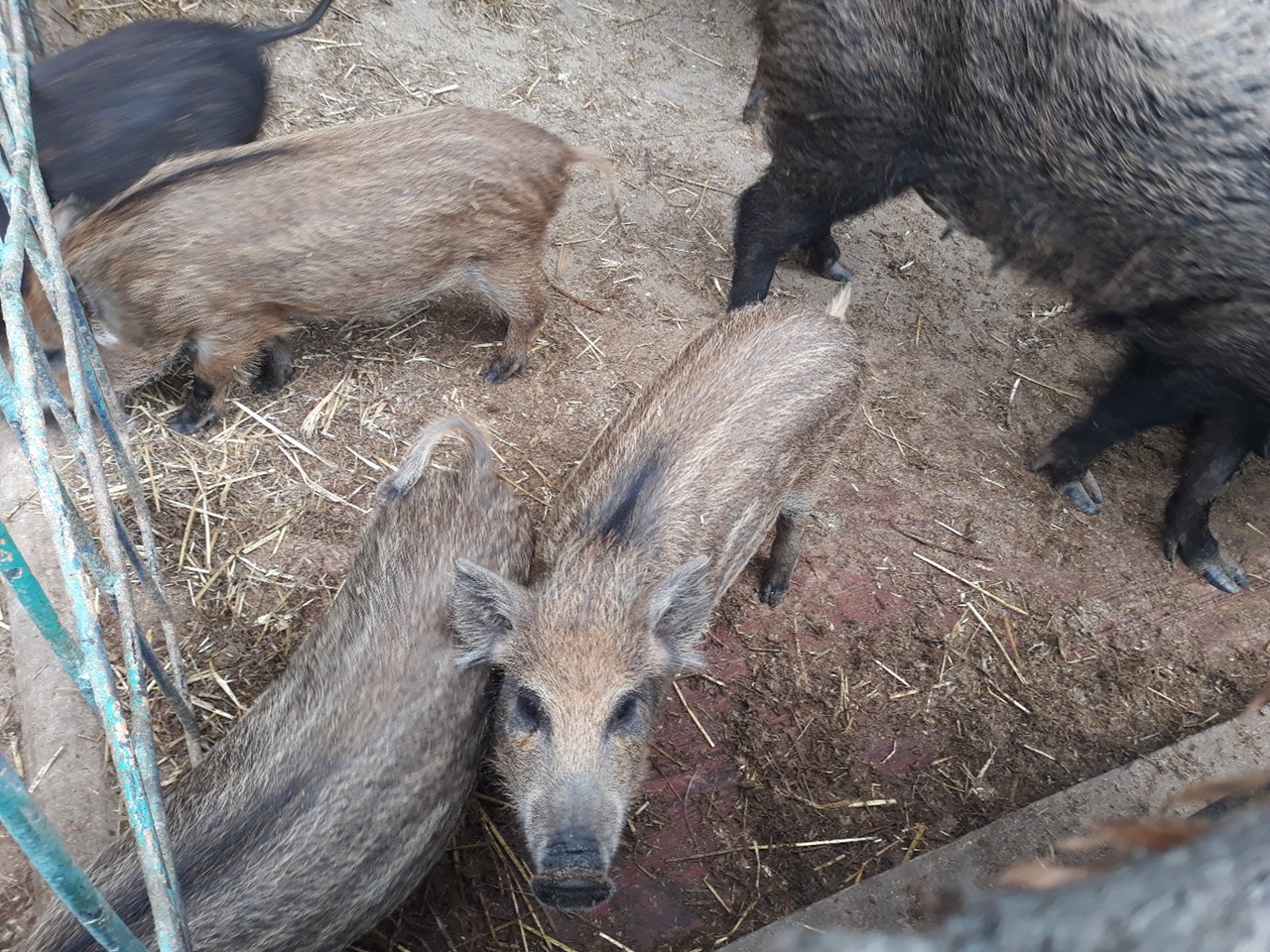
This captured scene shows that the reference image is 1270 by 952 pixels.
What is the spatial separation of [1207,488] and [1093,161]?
1.33 metres

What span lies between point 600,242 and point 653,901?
112 inches

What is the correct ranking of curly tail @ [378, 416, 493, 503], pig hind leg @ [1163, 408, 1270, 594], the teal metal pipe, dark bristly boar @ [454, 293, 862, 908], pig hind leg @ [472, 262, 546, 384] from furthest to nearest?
pig hind leg @ [472, 262, 546, 384] → pig hind leg @ [1163, 408, 1270, 594] → curly tail @ [378, 416, 493, 503] → dark bristly boar @ [454, 293, 862, 908] → the teal metal pipe

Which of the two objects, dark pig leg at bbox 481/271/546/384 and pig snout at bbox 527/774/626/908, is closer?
pig snout at bbox 527/774/626/908

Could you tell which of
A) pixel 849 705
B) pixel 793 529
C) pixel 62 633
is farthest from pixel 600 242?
pixel 62 633

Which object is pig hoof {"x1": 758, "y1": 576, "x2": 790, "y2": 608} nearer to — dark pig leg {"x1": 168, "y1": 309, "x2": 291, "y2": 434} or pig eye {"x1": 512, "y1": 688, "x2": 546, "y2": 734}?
pig eye {"x1": 512, "y1": 688, "x2": 546, "y2": 734}

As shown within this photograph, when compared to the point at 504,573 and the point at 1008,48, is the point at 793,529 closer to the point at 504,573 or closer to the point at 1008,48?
the point at 504,573

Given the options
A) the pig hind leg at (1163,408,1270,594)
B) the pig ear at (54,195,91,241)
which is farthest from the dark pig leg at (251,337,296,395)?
the pig hind leg at (1163,408,1270,594)

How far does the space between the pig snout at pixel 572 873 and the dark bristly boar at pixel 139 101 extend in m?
2.60

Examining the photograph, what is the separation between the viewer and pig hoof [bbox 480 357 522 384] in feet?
11.2

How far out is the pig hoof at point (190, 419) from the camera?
3047 mm

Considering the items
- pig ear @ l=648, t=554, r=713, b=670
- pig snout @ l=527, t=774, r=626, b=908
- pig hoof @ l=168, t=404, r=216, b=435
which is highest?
pig ear @ l=648, t=554, r=713, b=670

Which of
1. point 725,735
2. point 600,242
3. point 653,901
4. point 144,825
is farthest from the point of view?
point 600,242

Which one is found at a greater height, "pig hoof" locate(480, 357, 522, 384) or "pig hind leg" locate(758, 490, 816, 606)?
"pig hoof" locate(480, 357, 522, 384)

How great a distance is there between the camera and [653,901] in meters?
2.28
